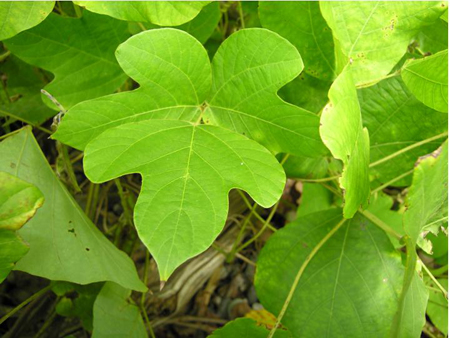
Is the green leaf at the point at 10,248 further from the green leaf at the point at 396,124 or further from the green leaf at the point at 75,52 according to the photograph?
the green leaf at the point at 396,124

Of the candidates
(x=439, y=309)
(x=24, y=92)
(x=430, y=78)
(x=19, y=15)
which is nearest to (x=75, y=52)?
Answer: (x=19, y=15)

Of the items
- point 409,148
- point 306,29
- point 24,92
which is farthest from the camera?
point 24,92

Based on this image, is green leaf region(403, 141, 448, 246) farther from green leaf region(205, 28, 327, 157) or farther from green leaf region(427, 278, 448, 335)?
green leaf region(427, 278, 448, 335)

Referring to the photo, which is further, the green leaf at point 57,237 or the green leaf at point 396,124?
the green leaf at point 396,124

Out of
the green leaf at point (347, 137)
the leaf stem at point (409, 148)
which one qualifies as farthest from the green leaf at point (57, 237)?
the leaf stem at point (409, 148)

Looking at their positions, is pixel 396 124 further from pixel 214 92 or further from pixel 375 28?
pixel 214 92
